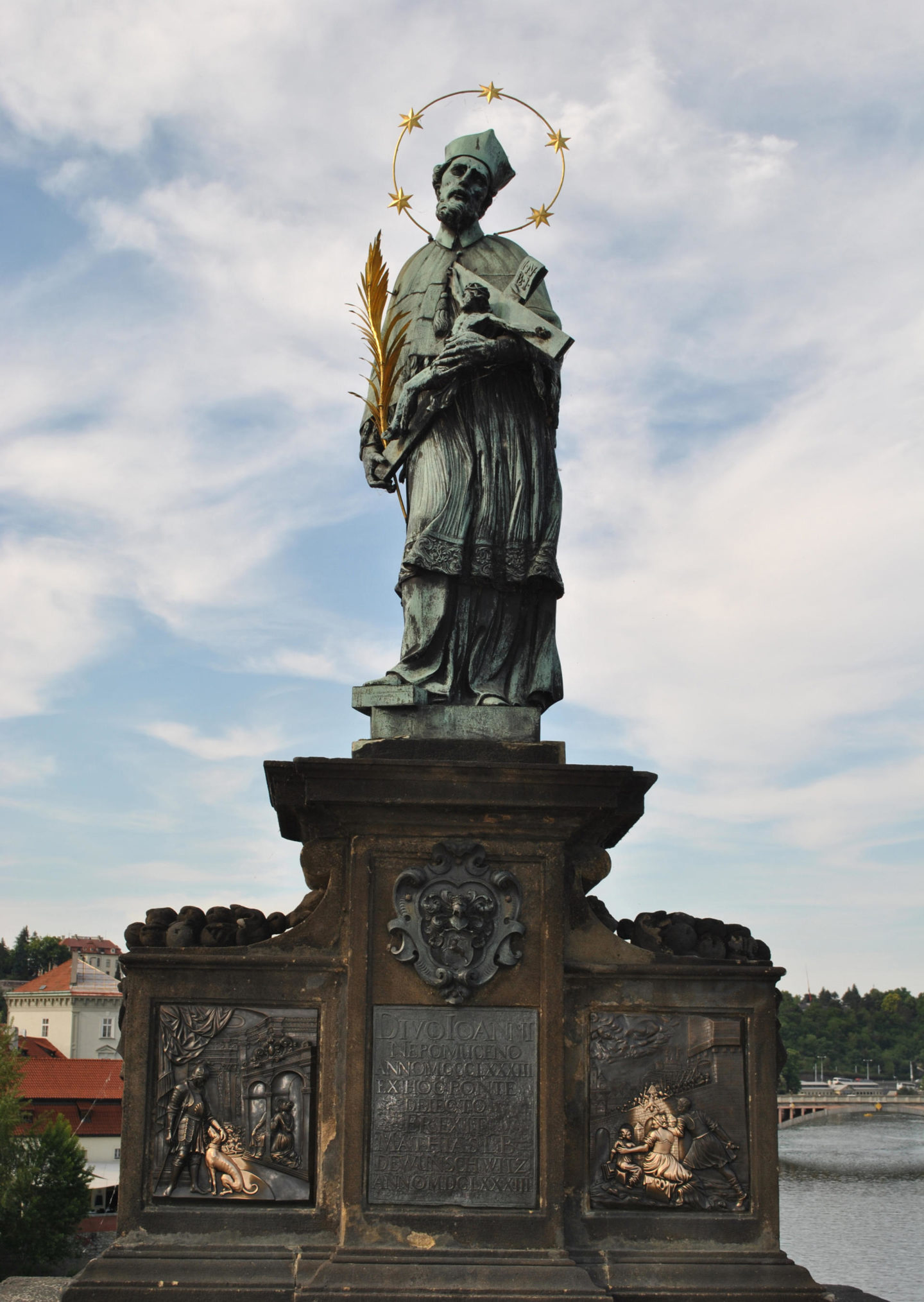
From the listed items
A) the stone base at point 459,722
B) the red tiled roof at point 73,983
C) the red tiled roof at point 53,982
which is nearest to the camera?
the stone base at point 459,722

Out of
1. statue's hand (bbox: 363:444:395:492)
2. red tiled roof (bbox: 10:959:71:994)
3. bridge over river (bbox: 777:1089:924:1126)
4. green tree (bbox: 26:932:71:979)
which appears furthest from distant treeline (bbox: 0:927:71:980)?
statue's hand (bbox: 363:444:395:492)

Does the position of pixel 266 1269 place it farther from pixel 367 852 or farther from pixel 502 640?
pixel 502 640

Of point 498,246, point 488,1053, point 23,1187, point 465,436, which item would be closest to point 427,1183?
point 488,1053

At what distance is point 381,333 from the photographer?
27.4 ft

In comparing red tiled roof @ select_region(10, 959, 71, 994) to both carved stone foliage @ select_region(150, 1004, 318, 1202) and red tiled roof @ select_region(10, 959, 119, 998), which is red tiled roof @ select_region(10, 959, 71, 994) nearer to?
red tiled roof @ select_region(10, 959, 119, 998)

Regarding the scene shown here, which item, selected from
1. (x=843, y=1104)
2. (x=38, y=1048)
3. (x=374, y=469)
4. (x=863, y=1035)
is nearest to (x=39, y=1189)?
(x=38, y=1048)

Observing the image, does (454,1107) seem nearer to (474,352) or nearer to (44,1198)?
(474,352)

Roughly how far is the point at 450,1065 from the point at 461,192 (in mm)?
5053

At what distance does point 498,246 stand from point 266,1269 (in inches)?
228

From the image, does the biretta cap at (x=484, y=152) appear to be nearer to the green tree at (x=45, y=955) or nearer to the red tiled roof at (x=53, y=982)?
the red tiled roof at (x=53, y=982)

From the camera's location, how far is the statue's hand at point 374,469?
839 cm

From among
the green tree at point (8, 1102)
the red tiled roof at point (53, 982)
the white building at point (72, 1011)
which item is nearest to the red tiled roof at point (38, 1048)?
the white building at point (72, 1011)

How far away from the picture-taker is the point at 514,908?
6867 mm

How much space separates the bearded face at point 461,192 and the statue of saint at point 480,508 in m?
0.35
